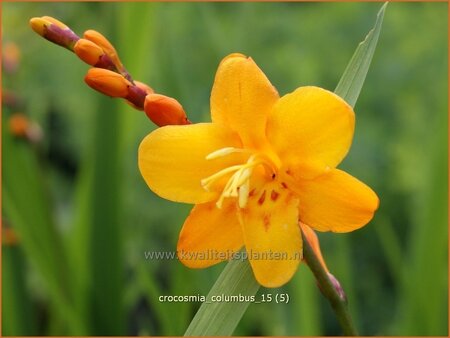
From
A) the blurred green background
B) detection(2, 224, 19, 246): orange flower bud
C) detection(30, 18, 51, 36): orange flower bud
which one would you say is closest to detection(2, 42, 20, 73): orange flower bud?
the blurred green background

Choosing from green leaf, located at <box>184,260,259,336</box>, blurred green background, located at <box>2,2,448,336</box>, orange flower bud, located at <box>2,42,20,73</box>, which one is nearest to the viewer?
green leaf, located at <box>184,260,259,336</box>

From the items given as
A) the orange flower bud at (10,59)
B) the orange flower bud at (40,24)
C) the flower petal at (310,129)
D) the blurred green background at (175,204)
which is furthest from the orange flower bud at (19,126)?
the flower petal at (310,129)

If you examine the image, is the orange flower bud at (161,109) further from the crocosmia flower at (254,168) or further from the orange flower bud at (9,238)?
the orange flower bud at (9,238)

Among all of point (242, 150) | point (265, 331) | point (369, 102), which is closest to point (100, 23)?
point (369, 102)

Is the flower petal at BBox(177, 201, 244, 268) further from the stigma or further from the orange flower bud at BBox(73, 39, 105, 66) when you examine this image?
the orange flower bud at BBox(73, 39, 105, 66)

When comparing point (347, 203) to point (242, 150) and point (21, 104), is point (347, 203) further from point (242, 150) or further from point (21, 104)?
point (21, 104)

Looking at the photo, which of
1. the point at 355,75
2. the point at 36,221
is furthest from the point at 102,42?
the point at 36,221
